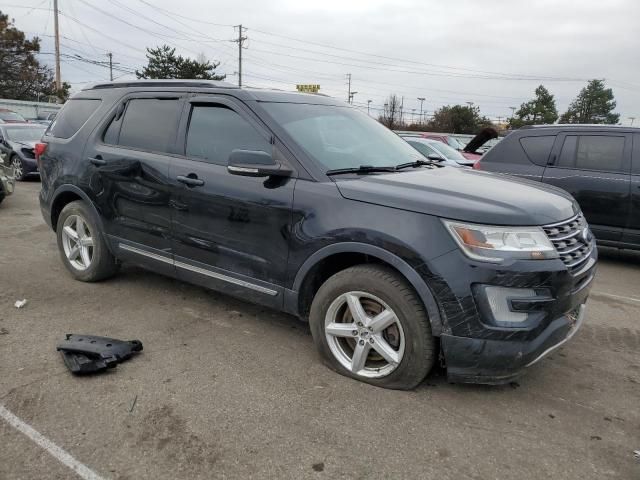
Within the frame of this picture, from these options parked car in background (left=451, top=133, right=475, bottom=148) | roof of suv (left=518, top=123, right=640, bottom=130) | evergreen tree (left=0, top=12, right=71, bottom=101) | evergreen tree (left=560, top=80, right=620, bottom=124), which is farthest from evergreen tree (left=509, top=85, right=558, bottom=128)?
roof of suv (left=518, top=123, right=640, bottom=130)

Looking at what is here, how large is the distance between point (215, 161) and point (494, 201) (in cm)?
202

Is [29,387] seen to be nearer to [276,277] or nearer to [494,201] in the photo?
[276,277]

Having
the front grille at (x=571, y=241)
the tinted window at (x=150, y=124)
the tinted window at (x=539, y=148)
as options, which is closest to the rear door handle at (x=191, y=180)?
the tinted window at (x=150, y=124)

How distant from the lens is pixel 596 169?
269 inches

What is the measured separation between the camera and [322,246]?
10.7ft

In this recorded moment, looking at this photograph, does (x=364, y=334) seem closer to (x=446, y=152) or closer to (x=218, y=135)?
(x=218, y=135)

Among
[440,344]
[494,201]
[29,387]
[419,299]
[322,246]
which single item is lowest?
[29,387]

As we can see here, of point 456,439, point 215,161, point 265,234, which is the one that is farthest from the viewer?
point 215,161

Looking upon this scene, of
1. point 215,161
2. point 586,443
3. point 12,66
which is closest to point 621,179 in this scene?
point 586,443

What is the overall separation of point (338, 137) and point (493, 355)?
76.0 inches

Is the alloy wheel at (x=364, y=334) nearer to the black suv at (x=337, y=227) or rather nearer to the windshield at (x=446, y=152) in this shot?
the black suv at (x=337, y=227)

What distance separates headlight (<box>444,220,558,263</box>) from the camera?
109 inches

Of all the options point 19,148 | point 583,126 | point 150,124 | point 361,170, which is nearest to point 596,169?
point 583,126

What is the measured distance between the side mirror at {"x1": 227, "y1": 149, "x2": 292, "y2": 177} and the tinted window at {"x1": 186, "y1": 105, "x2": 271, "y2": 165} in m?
0.26
